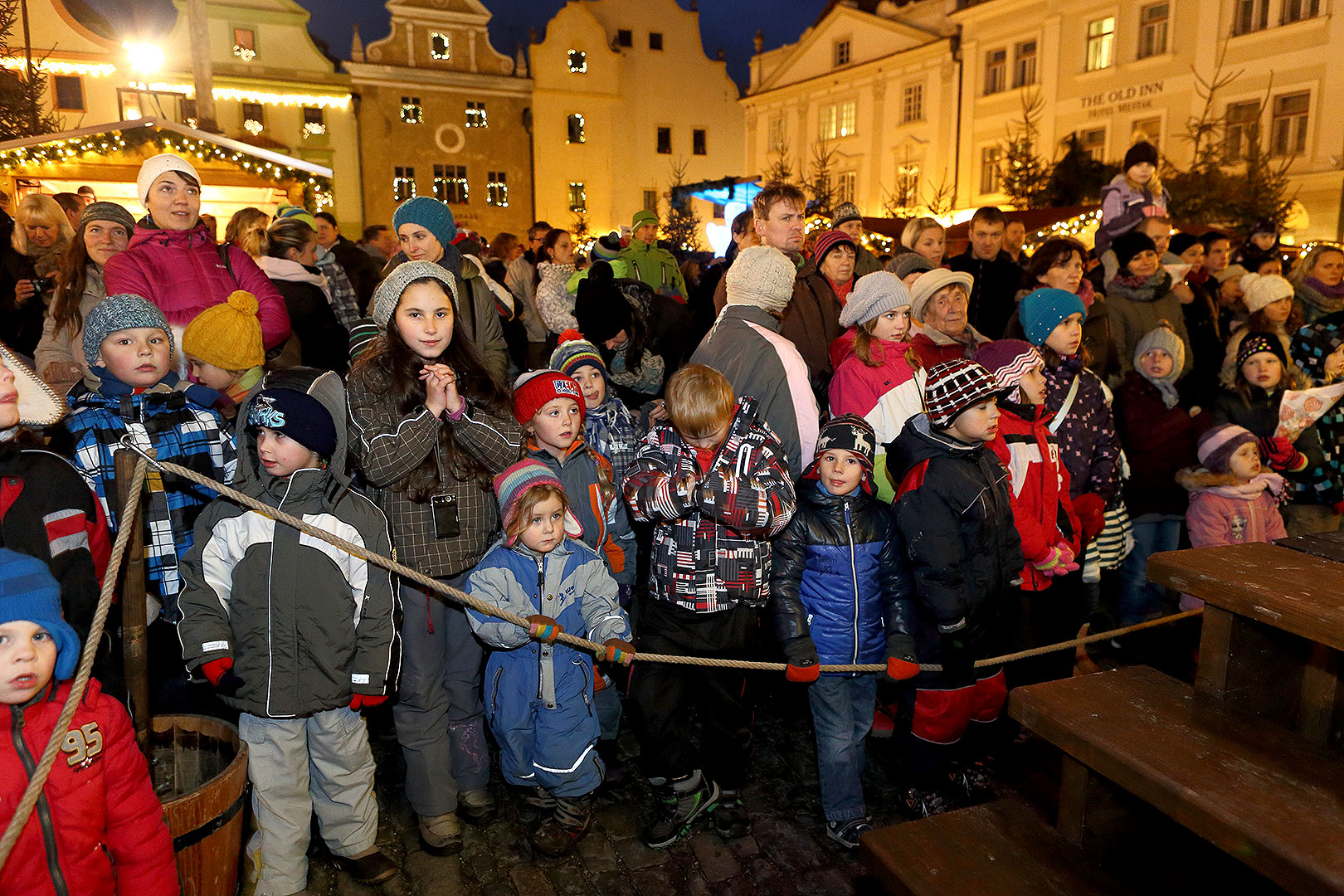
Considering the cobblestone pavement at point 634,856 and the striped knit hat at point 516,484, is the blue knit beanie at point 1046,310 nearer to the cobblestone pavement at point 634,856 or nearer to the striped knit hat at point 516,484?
the cobblestone pavement at point 634,856

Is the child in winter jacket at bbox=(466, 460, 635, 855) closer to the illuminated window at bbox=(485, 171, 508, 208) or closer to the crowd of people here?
the crowd of people

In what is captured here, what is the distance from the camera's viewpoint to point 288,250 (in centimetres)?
578

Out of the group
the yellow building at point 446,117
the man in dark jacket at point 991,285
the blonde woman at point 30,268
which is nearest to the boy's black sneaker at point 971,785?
the man in dark jacket at point 991,285

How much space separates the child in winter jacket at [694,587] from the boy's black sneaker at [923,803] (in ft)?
2.39

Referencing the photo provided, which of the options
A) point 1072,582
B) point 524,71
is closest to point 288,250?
point 1072,582

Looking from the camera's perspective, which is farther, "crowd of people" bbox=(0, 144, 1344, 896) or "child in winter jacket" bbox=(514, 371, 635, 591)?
"child in winter jacket" bbox=(514, 371, 635, 591)

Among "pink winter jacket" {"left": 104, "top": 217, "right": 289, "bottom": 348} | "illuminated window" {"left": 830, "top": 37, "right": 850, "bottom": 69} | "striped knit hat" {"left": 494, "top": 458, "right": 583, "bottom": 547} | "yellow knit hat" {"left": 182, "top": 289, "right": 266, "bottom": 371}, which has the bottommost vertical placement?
"striped knit hat" {"left": 494, "top": 458, "right": 583, "bottom": 547}

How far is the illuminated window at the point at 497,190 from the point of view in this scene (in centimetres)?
3544

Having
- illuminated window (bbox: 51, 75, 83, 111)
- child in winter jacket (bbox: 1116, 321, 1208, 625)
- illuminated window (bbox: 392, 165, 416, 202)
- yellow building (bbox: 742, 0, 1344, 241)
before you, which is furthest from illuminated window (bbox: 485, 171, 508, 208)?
child in winter jacket (bbox: 1116, 321, 1208, 625)

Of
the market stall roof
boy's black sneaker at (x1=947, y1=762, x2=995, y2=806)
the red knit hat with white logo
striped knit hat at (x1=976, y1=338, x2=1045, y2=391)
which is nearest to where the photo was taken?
boy's black sneaker at (x1=947, y1=762, x2=995, y2=806)

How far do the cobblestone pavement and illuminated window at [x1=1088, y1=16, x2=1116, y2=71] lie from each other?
28.8 metres

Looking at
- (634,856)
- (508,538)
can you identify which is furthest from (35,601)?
(634,856)

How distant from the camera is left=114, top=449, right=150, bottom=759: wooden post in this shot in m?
2.64

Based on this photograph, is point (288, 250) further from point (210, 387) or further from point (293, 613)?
point (293, 613)
